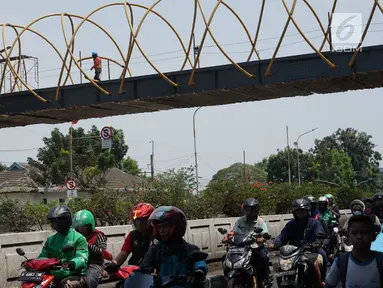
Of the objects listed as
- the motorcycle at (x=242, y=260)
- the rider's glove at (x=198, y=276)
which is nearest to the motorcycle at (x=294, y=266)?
the motorcycle at (x=242, y=260)

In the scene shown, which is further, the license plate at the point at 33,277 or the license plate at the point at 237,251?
the license plate at the point at 237,251

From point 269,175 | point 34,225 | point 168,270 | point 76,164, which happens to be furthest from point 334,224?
point 269,175

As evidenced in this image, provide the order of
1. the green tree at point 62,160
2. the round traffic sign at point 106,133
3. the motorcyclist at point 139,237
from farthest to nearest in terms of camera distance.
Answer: the green tree at point 62,160 → the round traffic sign at point 106,133 → the motorcyclist at point 139,237

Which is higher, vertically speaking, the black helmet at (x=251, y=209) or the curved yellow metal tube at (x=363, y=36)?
the curved yellow metal tube at (x=363, y=36)

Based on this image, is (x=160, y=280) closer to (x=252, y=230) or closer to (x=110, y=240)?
(x=252, y=230)

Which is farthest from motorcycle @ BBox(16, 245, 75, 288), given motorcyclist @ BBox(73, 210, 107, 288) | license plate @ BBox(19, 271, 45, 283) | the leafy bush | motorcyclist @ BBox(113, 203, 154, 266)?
the leafy bush

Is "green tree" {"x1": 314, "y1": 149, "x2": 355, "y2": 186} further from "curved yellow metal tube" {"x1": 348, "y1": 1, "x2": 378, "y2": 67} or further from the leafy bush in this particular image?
"curved yellow metal tube" {"x1": 348, "y1": 1, "x2": 378, "y2": 67}

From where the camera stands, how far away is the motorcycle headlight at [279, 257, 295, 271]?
34.5 feet

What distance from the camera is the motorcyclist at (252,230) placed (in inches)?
463

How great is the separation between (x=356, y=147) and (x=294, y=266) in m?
138

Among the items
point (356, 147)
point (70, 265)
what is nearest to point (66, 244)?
point (70, 265)

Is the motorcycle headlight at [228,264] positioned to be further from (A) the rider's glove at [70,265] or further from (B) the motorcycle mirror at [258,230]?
(A) the rider's glove at [70,265]

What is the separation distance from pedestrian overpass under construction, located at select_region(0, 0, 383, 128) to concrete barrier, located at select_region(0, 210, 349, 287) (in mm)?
4122

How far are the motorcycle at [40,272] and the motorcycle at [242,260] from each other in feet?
12.8
